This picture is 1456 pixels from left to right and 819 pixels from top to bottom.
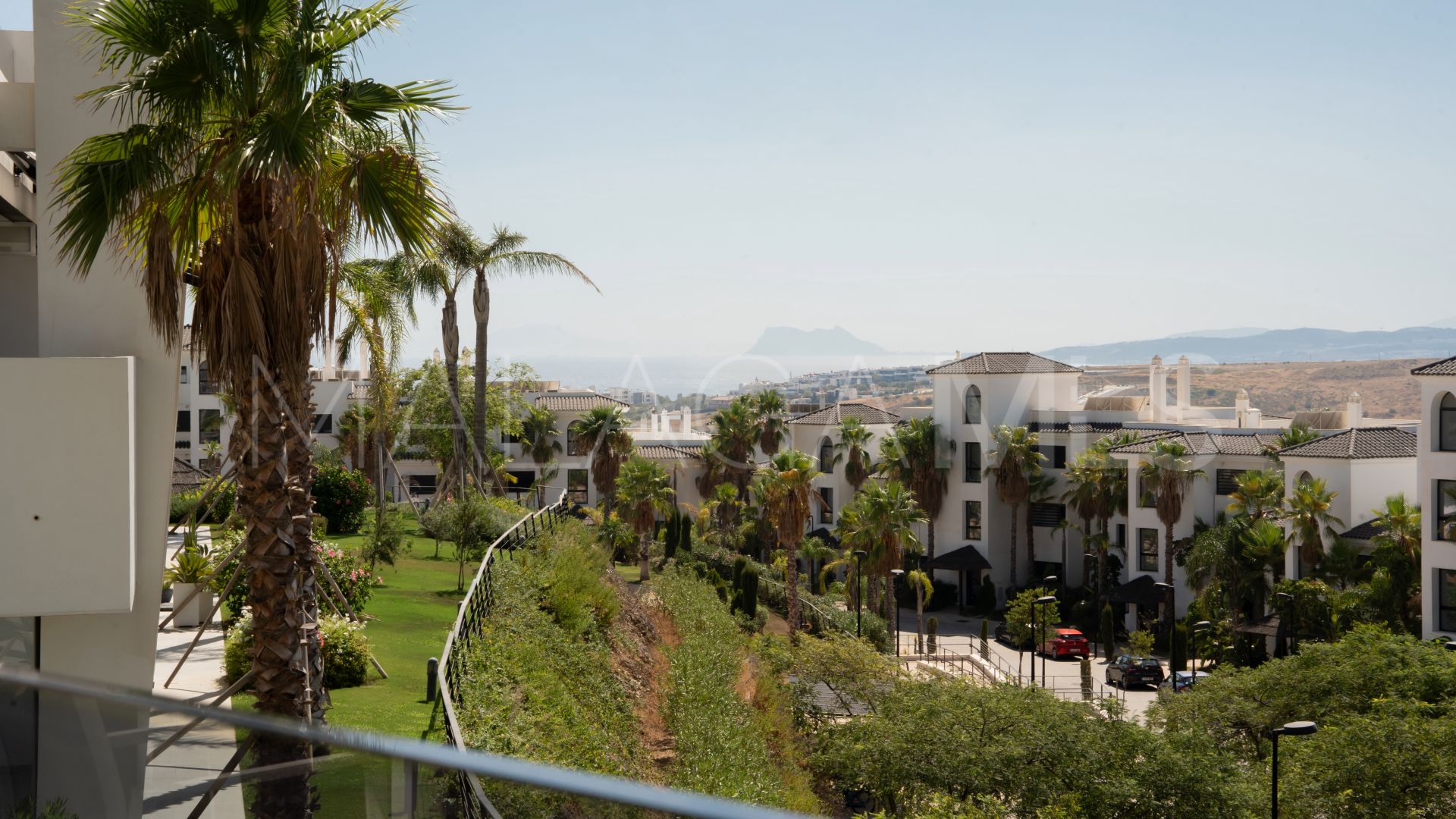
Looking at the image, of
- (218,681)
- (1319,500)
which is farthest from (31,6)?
(1319,500)

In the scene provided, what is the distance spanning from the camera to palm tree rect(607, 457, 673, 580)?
42031mm

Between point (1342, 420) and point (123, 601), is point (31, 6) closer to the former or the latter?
point (123, 601)

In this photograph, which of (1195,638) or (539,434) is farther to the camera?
(539,434)

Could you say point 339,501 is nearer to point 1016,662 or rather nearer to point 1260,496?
point 1016,662

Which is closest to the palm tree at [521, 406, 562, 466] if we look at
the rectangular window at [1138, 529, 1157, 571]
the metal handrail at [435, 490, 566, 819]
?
the rectangular window at [1138, 529, 1157, 571]

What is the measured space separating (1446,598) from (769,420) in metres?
32.2

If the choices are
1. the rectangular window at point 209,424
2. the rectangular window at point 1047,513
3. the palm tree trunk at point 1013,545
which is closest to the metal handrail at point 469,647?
the palm tree trunk at point 1013,545

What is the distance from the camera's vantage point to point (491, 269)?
3347cm

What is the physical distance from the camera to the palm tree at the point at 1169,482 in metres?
42.9

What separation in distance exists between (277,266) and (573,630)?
11.0m

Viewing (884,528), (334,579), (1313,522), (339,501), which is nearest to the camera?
(334,579)

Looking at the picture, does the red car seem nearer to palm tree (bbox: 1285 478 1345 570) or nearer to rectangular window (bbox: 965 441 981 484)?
palm tree (bbox: 1285 478 1345 570)

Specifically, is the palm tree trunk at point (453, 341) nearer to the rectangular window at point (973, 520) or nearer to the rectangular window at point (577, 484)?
the rectangular window at point (577, 484)

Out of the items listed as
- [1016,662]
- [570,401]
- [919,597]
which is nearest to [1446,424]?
[1016,662]
